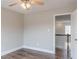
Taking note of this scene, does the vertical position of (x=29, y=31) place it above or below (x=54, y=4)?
below

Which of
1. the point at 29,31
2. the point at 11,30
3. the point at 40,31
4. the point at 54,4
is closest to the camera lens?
the point at 54,4

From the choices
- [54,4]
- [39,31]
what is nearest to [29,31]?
[39,31]

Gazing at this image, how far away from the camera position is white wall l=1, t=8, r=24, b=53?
3.52 m

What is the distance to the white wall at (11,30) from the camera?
11.5ft

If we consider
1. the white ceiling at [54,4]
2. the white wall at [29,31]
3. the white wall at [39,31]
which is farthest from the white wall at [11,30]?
the white ceiling at [54,4]

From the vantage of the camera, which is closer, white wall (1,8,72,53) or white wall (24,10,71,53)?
white wall (1,8,72,53)

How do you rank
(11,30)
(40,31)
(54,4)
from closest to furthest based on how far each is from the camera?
(54,4)
(11,30)
(40,31)

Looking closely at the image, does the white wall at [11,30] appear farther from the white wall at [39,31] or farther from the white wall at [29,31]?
the white wall at [39,31]

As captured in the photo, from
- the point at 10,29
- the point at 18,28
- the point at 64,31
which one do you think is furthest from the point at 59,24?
the point at 10,29

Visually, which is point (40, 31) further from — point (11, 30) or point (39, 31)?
point (11, 30)

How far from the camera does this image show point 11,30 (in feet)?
12.9

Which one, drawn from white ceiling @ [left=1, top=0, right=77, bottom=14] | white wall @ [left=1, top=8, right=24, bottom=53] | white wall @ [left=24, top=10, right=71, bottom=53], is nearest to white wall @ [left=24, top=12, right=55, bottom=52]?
white wall @ [left=24, top=10, right=71, bottom=53]

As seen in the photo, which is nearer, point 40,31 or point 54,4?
point 54,4

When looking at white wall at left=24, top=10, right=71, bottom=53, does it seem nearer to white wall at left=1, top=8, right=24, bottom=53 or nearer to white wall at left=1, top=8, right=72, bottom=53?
white wall at left=1, top=8, right=72, bottom=53
